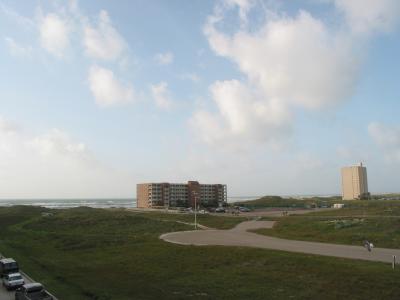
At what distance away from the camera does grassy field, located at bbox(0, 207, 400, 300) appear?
84.6 ft

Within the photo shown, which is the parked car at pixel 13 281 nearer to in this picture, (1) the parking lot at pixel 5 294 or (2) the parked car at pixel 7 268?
(1) the parking lot at pixel 5 294

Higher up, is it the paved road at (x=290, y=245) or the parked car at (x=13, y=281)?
the paved road at (x=290, y=245)

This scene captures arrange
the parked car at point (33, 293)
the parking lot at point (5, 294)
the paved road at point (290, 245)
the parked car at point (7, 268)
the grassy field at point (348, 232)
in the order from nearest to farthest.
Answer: the parked car at point (33, 293), the parking lot at point (5, 294), the parked car at point (7, 268), the paved road at point (290, 245), the grassy field at point (348, 232)

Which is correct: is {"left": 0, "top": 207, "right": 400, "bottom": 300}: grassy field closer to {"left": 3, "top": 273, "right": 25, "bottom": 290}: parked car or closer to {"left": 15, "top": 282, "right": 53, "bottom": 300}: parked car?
{"left": 3, "top": 273, "right": 25, "bottom": 290}: parked car

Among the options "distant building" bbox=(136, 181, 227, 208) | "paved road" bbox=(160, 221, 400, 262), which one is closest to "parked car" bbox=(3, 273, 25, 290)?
"paved road" bbox=(160, 221, 400, 262)

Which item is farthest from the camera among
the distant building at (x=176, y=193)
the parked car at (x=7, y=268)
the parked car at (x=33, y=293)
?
the distant building at (x=176, y=193)

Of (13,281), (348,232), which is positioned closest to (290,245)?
(348,232)

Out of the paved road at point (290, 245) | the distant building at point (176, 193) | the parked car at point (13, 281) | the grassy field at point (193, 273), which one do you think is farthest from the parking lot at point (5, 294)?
the distant building at point (176, 193)

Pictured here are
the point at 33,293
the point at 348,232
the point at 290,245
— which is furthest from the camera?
the point at 348,232

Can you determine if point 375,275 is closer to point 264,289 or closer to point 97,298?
point 264,289

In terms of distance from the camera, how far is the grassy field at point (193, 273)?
25.8 metres

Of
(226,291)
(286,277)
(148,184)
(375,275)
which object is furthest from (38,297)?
(148,184)

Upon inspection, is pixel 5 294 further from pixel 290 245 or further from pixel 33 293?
pixel 290 245

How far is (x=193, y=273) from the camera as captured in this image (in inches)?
1296
